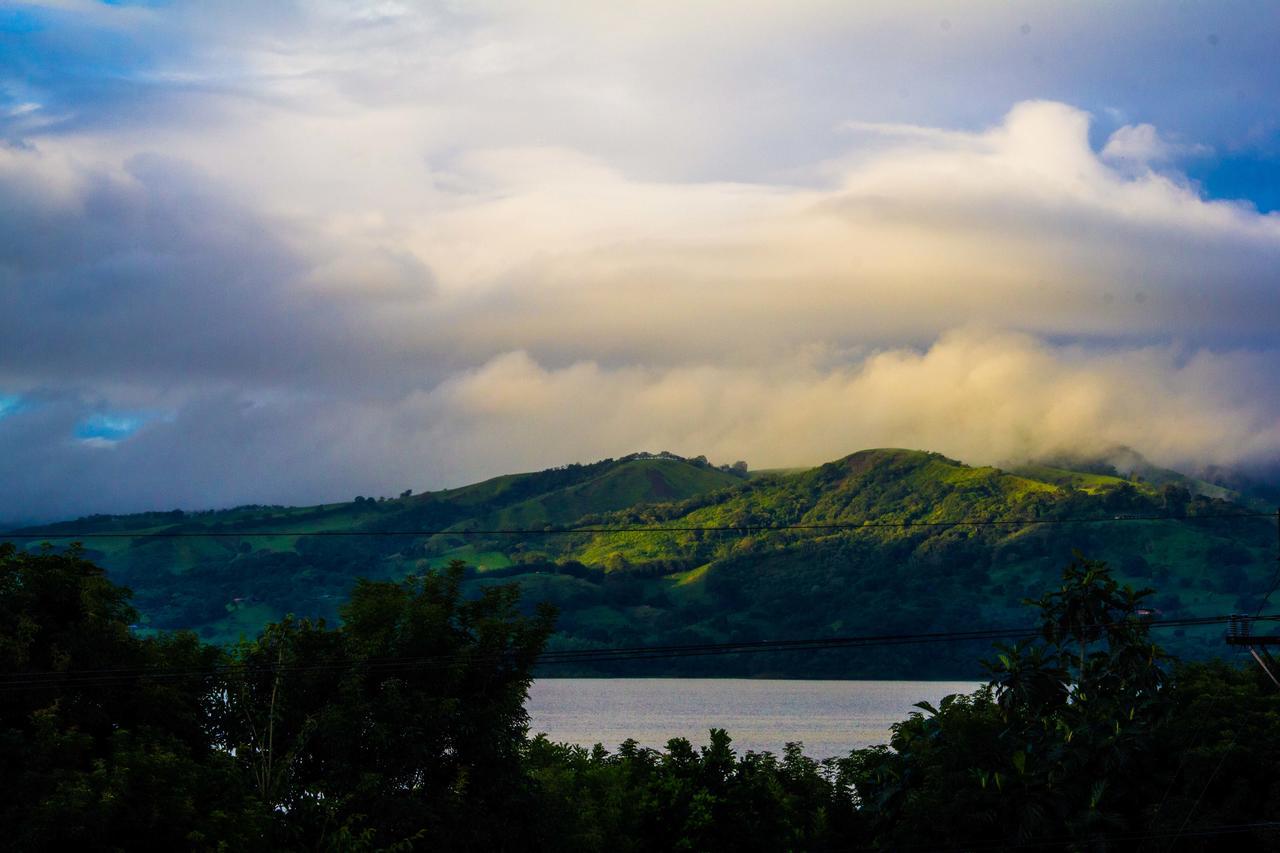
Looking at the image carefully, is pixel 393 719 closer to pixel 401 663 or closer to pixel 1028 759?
pixel 401 663

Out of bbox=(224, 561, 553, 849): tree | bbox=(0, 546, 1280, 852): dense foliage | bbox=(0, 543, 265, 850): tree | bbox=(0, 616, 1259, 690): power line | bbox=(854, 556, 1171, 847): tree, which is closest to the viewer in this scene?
bbox=(0, 543, 265, 850): tree

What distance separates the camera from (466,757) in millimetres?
46031

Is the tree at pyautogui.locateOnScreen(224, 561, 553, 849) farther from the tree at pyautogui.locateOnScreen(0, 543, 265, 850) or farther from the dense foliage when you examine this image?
the tree at pyautogui.locateOnScreen(0, 543, 265, 850)

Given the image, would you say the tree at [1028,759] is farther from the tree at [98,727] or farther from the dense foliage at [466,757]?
the tree at [98,727]

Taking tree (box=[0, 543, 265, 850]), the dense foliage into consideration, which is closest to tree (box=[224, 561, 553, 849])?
the dense foliage

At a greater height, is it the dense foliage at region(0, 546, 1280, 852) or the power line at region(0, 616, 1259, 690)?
the power line at region(0, 616, 1259, 690)

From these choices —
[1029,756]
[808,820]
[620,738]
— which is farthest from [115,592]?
[620,738]

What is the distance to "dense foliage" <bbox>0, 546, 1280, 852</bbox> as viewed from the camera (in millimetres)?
37344

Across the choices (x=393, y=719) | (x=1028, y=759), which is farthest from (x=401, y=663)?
(x=1028, y=759)

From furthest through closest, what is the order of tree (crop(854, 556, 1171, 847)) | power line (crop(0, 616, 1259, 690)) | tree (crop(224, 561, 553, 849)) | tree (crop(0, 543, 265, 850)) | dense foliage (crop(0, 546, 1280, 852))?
1. tree (crop(854, 556, 1171, 847))
2. tree (crop(224, 561, 553, 849))
3. dense foliage (crop(0, 546, 1280, 852))
4. power line (crop(0, 616, 1259, 690))
5. tree (crop(0, 543, 265, 850))

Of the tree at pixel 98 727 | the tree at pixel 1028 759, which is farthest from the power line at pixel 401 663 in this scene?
the tree at pixel 1028 759

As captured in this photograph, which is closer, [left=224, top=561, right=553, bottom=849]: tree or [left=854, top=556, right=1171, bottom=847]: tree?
[left=224, top=561, right=553, bottom=849]: tree

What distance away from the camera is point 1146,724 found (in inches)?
2400

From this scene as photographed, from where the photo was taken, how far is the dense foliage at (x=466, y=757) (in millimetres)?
37344
